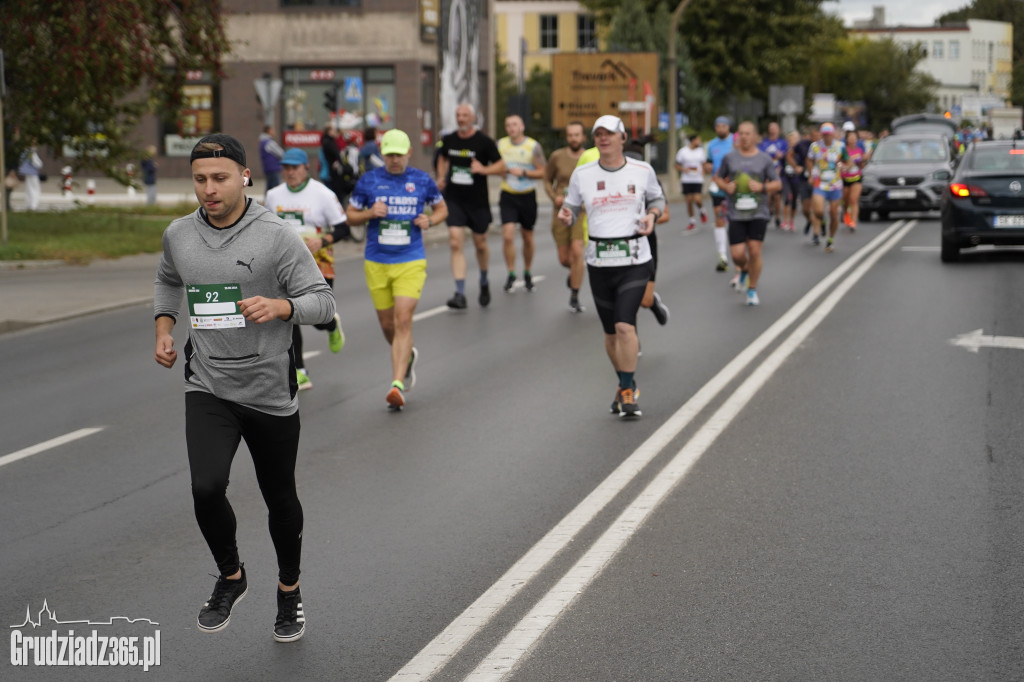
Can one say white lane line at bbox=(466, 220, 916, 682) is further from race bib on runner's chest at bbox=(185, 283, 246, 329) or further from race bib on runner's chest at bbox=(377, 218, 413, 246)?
race bib on runner's chest at bbox=(377, 218, 413, 246)

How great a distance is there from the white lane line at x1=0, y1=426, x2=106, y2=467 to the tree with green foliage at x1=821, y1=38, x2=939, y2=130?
99326mm

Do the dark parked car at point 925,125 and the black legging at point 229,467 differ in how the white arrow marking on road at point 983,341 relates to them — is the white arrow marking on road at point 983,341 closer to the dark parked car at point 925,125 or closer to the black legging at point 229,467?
the black legging at point 229,467

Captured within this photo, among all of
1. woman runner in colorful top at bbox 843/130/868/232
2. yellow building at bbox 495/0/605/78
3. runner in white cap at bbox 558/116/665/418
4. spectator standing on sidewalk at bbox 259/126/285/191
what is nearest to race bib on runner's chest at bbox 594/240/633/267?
runner in white cap at bbox 558/116/665/418

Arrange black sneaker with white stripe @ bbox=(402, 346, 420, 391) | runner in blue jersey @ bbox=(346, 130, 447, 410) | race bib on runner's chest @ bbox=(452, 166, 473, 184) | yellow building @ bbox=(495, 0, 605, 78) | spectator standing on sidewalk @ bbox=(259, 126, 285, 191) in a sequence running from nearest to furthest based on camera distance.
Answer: runner in blue jersey @ bbox=(346, 130, 447, 410) < black sneaker with white stripe @ bbox=(402, 346, 420, 391) < race bib on runner's chest @ bbox=(452, 166, 473, 184) < spectator standing on sidewalk @ bbox=(259, 126, 285, 191) < yellow building @ bbox=(495, 0, 605, 78)

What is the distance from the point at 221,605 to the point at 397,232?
5330mm

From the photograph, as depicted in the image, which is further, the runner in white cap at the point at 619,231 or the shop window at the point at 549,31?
the shop window at the point at 549,31

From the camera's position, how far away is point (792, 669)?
4906 millimetres

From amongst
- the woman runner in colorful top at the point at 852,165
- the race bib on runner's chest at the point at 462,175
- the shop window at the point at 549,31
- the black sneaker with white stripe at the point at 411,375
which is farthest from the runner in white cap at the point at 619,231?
the shop window at the point at 549,31

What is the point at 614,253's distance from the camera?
972 centimetres

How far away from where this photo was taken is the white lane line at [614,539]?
5090mm

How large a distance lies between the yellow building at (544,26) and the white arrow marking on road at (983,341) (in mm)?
73990

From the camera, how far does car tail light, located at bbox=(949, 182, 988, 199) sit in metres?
20.0

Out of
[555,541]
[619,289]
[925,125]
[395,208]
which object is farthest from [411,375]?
[925,125]

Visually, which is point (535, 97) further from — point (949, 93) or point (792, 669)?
point (949, 93)
